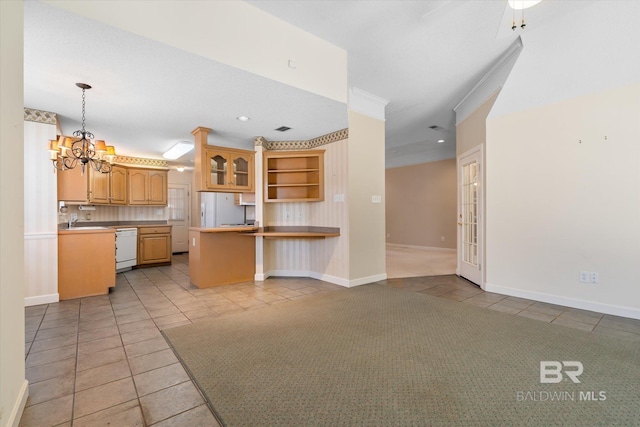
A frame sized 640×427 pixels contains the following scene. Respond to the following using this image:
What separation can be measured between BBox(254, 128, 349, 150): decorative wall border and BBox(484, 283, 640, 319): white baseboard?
3.22 meters

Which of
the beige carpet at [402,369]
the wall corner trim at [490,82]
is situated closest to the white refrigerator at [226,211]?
the beige carpet at [402,369]

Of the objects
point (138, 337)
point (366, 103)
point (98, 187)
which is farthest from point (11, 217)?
point (98, 187)

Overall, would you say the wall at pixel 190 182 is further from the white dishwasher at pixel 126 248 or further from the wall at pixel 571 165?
the wall at pixel 571 165

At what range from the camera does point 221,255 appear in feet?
14.8

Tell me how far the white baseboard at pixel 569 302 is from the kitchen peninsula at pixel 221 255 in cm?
379

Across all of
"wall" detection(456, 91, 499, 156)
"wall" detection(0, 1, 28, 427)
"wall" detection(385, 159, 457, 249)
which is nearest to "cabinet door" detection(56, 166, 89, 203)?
"wall" detection(0, 1, 28, 427)

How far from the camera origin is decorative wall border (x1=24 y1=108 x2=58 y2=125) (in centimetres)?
352

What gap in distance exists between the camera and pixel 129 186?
6.18m

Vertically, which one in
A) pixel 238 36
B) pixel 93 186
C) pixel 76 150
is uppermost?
pixel 238 36

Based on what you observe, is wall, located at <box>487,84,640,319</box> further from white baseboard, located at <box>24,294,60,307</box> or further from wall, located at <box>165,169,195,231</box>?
wall, located at <box>165,169,195,231</box>

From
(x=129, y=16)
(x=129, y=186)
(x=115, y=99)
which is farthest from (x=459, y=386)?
(x=129, y=186)

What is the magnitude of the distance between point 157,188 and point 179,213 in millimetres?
1722

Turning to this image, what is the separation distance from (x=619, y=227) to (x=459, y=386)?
2.91 metres

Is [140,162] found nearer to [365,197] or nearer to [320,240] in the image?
[320,240]
